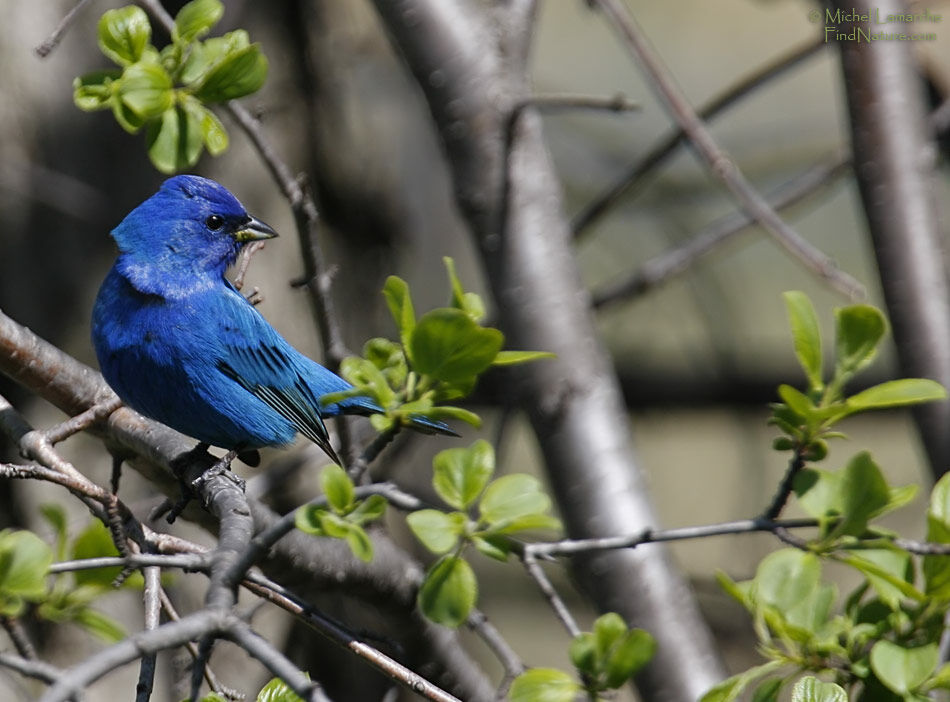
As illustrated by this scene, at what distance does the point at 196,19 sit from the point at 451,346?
2.26ft

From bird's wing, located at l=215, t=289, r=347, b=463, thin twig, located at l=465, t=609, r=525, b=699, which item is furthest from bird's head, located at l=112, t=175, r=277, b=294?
thin twig, located at l=465, t=609, r=525, b=699

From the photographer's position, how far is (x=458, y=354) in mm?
1269

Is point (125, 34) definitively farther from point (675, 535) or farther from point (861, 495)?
point (861, 495)

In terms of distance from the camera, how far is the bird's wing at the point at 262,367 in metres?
2.54

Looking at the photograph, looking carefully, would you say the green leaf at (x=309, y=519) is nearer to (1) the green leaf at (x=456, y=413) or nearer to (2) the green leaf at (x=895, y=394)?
(1) the green leaf at (x=456, y=413)

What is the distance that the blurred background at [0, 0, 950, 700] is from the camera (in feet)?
11.2

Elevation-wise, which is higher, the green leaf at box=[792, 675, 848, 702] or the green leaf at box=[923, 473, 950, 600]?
the green leaf at box=[923, 473, 950, 600]

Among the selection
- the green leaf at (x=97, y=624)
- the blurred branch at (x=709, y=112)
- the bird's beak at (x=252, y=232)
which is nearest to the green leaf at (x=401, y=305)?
the green leaf at (x=97, y=624)

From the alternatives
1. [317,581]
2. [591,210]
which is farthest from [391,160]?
[317,581]

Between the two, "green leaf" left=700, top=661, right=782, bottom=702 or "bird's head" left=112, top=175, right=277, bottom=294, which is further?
"bird's head" left=112, top=175, right=277, bottom=294

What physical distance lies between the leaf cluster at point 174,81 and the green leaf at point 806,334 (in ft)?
2.71

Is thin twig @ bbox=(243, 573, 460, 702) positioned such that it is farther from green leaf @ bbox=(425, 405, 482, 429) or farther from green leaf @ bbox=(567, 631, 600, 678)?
green leaf @ bbox=(425, 405, 482, 429)

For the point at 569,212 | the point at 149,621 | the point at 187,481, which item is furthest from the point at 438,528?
the point at 569,212

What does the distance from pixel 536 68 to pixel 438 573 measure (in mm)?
4968
